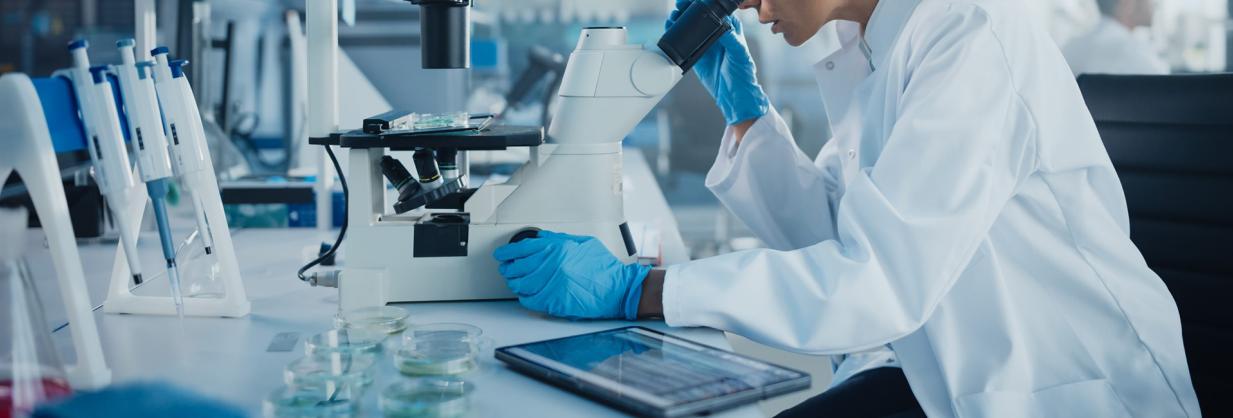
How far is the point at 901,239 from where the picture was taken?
41.4 inches

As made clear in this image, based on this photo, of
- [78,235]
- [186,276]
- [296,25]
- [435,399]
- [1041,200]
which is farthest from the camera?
[296,25]

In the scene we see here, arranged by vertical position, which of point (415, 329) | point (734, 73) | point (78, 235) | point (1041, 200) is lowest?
point (78, 235)

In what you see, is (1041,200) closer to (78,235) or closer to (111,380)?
(111,380)

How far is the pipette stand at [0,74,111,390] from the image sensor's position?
0.88 m

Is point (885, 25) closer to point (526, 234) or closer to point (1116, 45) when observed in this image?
point (526, 234)

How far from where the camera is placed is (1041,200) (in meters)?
1.19

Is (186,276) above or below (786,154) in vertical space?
below

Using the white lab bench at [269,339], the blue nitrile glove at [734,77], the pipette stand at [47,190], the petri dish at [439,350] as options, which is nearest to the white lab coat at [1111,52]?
the blue nitrile glove at [734,77]

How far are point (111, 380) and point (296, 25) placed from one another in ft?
5.46

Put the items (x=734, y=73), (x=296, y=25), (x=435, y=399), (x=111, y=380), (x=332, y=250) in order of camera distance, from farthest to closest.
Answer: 1. (x=296, y=25)
2. (x=734, y=73)
3. (x=332, y=250)
4. (x=111, y=380)
5. (x=435, y=399)

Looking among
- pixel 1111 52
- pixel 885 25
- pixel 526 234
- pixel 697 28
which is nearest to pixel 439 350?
pixel 526 234

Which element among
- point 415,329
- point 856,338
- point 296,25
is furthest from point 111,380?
point 296,25

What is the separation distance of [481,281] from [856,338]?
1.69 ft

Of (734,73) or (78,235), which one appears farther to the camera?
(78,235)
